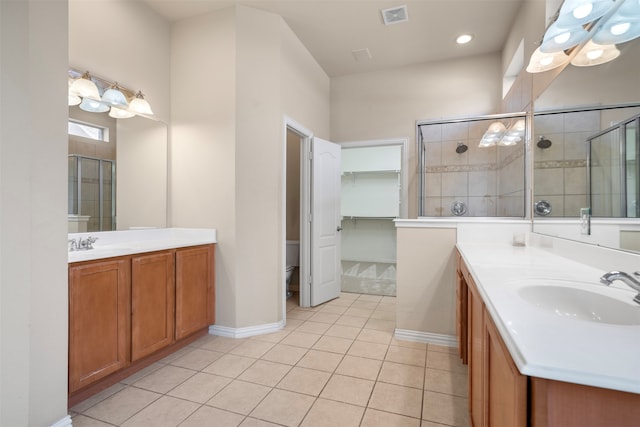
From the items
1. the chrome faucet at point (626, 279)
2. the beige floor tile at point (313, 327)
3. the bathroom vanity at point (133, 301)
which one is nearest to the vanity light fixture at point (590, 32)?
the chrome faucet at point (626, 279)

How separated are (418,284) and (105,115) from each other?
9.68 ft

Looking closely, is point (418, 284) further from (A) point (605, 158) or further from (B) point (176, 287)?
(B) point (176, 287)

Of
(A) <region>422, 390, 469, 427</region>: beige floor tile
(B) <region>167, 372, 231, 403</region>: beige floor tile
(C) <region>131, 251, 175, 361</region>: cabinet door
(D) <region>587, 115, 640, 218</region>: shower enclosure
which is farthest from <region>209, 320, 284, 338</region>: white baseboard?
(D) <region>587, 115, 640, 218</region>: shower enclosure

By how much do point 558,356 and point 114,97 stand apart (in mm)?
3035

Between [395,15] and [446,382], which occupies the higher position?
[395,15]

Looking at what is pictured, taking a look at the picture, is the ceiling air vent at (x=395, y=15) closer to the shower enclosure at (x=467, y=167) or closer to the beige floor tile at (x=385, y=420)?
the shower enclosure at (x=467, y=167)

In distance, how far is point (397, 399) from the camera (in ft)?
5.94

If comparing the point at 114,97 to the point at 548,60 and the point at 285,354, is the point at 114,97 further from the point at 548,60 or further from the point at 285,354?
the point at 548,60

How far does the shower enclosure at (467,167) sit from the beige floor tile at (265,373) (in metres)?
2.30

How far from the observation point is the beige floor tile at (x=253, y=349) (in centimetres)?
239

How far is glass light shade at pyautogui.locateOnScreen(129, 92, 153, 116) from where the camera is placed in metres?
Result: 2.59

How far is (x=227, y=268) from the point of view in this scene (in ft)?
8.96

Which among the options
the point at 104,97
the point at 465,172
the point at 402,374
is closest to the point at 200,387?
the point at 402,374

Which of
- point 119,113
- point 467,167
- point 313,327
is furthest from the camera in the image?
point 467,167
